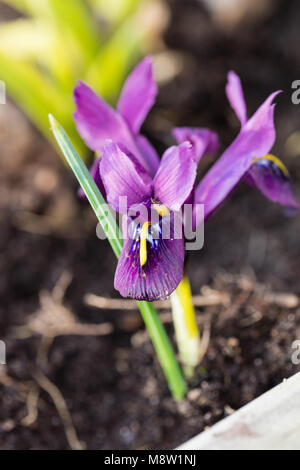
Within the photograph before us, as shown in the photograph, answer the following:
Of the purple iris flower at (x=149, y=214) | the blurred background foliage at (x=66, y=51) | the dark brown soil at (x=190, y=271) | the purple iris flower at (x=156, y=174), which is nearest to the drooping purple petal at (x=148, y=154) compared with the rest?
the purple iris flower at (x=156, y=174)

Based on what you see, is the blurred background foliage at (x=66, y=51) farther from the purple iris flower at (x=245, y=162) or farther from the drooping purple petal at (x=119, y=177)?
the drooping purple petal at (x=119, y=177)

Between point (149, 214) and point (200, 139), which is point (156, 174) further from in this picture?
point (200, 139)

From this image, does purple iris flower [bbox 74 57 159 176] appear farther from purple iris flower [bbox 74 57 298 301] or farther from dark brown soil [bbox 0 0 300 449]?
dark brown soil [bbox 0 0 300 449]

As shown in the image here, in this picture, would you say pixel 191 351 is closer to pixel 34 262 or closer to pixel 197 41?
pixel 34 262

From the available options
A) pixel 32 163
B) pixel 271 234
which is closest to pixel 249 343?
pixel 271 234

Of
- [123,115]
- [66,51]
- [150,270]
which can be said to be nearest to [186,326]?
[150,270]

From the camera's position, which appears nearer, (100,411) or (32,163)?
(100,411)
